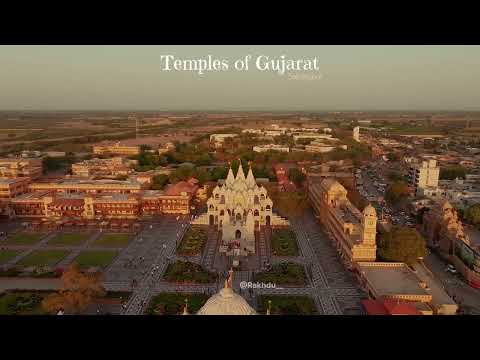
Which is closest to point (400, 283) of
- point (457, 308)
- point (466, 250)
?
point (457, 308)

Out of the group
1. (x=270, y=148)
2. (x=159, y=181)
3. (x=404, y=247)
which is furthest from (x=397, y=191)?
(x=159, y=181)

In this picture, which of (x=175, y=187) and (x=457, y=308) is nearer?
(x=457, y=308)

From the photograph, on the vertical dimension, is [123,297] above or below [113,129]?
below

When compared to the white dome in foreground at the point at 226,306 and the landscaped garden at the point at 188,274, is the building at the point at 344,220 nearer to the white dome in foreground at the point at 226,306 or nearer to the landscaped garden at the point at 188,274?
the landscaped garden at the point at 188,274

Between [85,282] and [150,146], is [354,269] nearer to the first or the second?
[85,282]

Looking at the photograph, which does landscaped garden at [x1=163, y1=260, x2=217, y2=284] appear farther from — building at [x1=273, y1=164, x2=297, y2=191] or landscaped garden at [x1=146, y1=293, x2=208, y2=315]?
building at [x1=273, y1=164, x2=297, y2=191]
